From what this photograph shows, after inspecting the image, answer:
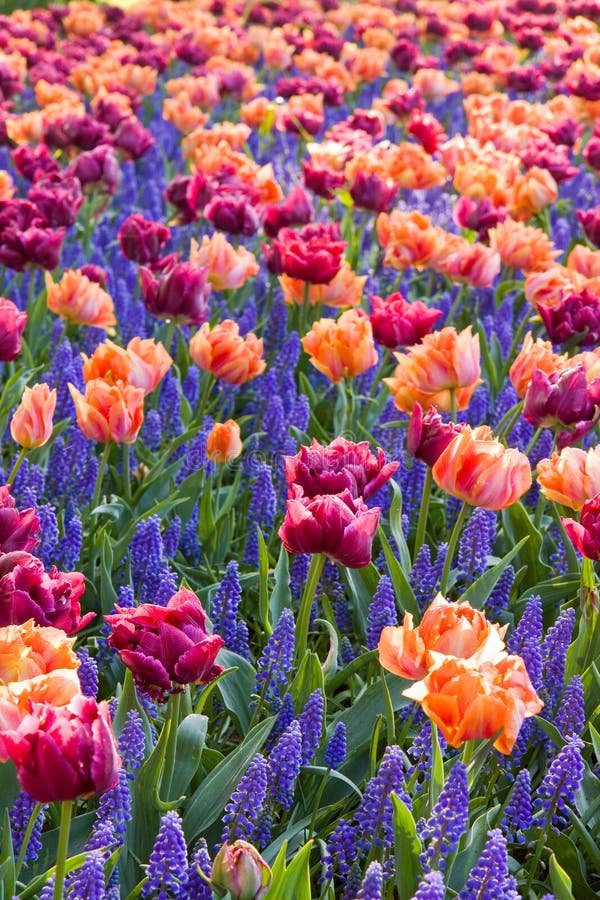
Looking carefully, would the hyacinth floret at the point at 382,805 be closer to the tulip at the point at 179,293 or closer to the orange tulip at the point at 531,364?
the orange tulip at the point at 531,364

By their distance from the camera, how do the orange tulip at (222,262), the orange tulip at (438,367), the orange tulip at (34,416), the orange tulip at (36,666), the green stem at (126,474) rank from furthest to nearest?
the orange tulip at (222,262) < the green stem at (126,474) < the orange tulip at (438,367) < the orange tulip at (34,416) < the orange tulip at (36,666)

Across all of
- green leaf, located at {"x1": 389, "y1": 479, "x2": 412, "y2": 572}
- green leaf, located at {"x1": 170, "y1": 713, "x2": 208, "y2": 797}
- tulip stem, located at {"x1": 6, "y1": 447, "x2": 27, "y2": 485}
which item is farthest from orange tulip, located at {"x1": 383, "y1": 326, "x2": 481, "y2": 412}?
green leaf, located at {"x1": 170, "y1": 713, "x2": 208, "y2": 797}

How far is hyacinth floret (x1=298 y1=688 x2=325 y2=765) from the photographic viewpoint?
1818 mm

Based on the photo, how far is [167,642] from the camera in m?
1.59

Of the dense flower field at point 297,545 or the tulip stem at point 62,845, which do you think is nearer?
the tulip stem at point 62,845

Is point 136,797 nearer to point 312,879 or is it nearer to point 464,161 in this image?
point 312,879

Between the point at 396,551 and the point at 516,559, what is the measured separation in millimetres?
271

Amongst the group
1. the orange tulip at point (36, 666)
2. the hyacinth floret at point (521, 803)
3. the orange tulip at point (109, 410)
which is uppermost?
the orange tulip at point (36, 666)

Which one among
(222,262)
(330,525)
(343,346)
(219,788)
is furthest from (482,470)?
(222,262)

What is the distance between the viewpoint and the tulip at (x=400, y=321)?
301 cm

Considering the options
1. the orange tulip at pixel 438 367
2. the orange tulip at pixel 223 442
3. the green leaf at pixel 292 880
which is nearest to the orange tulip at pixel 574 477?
the orange tulip at pixel 438 367

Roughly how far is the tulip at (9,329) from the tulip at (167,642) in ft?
4.07

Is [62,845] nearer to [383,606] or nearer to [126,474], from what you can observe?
[383,606]

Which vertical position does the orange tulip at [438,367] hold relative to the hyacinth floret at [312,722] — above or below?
above
